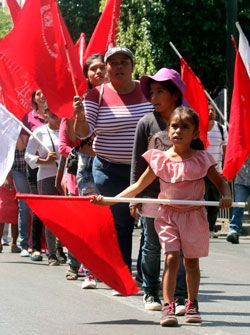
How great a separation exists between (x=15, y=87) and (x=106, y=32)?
4.45ft

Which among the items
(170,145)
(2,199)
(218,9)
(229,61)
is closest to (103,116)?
(170,145)

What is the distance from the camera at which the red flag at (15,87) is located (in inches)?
445

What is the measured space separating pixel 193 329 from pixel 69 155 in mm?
3608

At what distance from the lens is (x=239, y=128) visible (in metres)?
10.1

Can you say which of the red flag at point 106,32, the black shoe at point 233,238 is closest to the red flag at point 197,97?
the red flag at point 106,32

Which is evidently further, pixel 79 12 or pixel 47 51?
pixel 79 12

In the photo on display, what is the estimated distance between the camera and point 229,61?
58.9 feet

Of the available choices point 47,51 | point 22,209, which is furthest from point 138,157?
point 22,209

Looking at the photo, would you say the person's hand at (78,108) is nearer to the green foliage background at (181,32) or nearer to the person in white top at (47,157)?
the person in white top at (47,157)

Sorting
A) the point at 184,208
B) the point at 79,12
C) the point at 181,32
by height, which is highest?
the point at 79,12

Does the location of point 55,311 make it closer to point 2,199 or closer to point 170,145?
point 170,145

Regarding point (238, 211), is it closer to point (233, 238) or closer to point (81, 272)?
point (233, 238)

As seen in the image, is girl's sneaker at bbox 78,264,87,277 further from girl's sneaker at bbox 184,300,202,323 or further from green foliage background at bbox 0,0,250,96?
green foliage background at bbox 0,0,250,96

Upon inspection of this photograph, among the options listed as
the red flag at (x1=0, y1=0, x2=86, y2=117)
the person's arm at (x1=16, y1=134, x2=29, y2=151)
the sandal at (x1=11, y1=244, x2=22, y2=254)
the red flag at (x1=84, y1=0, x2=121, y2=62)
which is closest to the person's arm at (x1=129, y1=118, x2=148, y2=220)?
the red flag at (x1=0, y1=0, x2=86, y2=117)
